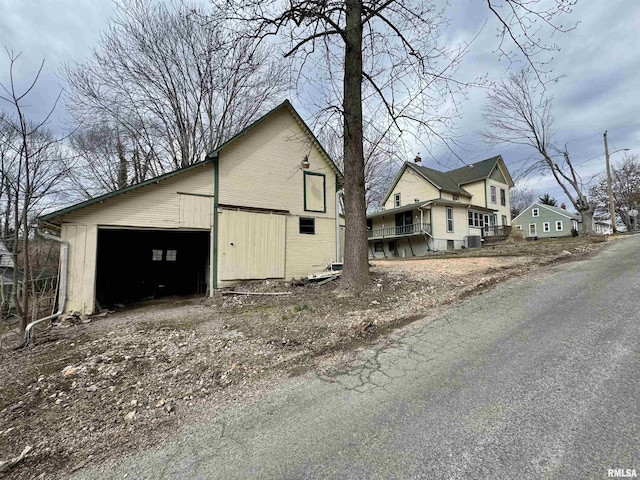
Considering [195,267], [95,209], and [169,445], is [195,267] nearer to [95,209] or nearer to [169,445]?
[95,209]

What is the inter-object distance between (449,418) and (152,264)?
13.2 metres

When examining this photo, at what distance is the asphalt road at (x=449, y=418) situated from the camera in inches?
76.5

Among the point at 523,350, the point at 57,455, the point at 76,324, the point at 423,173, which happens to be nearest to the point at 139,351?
the point at 57,455

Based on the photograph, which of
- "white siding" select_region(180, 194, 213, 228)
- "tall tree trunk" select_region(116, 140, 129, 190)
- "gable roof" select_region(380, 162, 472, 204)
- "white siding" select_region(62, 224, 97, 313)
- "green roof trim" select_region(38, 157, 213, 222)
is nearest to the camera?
"green roof trim" select_region(38, 157, 213, 222)

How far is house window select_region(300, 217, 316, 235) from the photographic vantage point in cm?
1110

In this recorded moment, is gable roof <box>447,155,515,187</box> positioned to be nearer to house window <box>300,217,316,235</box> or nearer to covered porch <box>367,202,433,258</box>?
covered porch <box>367,202,433,258</box>

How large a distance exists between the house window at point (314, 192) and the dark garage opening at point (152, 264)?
4.49 meters

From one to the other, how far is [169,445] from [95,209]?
25.6ft

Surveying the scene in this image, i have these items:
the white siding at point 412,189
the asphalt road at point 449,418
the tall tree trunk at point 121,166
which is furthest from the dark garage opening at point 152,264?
the white siding at point 412,189

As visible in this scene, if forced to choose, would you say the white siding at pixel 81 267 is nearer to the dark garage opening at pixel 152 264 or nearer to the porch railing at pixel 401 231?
the dark garage opening at pixel 152 264

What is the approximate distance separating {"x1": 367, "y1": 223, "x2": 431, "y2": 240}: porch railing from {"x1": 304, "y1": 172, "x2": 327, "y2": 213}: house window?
1058 centimetres

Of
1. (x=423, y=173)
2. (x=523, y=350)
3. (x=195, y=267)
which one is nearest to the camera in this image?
(x=523, y=350)

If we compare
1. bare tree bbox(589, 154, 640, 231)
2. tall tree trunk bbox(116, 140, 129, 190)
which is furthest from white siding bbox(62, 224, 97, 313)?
bare tree bbox(589, 154, 640, 231)

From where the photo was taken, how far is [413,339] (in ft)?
13.3
